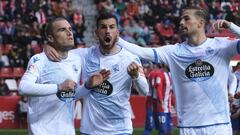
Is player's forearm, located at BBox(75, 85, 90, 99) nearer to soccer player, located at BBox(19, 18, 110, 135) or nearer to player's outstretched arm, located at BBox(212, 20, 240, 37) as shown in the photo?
soccer player, located at BBox(19, 18, 110, 135)

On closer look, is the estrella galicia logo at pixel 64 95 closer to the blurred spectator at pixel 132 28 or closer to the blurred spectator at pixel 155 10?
the blurred spectator at pixel 132 28

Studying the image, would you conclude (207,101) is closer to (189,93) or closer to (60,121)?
(189,93)

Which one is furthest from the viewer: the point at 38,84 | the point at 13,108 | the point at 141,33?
the point at 141,33

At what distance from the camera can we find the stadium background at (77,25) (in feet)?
74.4

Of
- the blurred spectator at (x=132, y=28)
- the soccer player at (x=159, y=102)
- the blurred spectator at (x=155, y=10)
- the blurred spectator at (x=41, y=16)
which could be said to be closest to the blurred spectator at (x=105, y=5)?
the blurred spectator at (x=132, y=28)

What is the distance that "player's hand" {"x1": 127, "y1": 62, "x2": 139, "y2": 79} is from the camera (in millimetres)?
8688

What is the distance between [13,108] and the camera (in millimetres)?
22594

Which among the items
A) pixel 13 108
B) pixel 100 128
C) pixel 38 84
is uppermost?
pixel 38 84

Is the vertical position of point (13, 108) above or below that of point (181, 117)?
below

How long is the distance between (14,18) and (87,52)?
1792 cm

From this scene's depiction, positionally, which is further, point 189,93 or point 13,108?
point 13,108

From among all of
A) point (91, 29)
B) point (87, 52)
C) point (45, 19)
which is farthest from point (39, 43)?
point (87, 52)

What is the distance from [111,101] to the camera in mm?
9336

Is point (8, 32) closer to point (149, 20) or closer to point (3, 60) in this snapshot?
point (3, 60)
